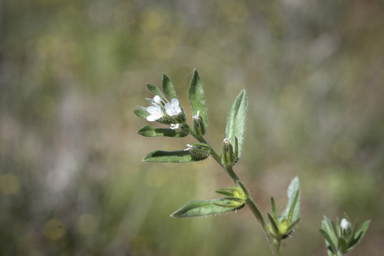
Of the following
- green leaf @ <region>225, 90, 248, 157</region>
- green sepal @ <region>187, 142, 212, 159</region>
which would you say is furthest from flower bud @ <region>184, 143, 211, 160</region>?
green leaf @ <region>225, 90, 248, 157</region>

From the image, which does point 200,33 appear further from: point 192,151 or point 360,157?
point 192,151

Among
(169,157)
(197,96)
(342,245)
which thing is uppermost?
(197,96)

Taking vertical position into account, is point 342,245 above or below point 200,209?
below

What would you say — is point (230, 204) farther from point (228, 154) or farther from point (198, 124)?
point (198, 124)

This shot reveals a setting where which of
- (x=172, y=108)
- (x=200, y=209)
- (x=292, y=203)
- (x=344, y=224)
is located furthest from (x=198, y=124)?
(x=344, y=224)

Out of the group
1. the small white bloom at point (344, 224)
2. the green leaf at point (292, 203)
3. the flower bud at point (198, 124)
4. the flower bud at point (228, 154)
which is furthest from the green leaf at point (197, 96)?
the small white bloom at point (344, 224)
